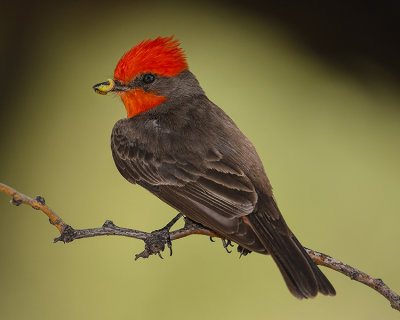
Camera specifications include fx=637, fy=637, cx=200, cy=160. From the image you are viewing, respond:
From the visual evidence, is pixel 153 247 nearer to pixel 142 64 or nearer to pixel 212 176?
pixel 212 176

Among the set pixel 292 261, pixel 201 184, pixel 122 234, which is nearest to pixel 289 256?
pixel 292 261

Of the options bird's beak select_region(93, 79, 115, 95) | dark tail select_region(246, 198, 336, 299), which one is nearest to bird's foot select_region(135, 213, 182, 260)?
dark tail select_region(246, 198, 336, 299)

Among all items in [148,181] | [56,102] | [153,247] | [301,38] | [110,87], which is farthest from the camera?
[301,38]

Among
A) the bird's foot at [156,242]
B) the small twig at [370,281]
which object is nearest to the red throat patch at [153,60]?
the bird's foot at [156,242]

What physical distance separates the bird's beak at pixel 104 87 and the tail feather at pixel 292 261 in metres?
0.64

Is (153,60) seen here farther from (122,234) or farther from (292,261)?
(292,261)

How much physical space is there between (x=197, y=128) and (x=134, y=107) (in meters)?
0.31

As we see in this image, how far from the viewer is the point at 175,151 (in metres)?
2.31

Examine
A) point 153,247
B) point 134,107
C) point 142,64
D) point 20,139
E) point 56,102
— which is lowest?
point 20,139

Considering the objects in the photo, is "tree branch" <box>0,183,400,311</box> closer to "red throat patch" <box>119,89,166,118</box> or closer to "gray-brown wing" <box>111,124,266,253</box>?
"gray-brown wing" <box>111,124,266,253</box>

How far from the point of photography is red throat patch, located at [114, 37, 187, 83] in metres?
2.20

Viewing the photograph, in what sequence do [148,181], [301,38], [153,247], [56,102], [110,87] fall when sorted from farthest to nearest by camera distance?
[301,38]
[56,102]
[148,181]
[110,87]
[153,247]

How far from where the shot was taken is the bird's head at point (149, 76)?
2.21 m

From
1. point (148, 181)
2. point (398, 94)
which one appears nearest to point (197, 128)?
point (148, 181)
